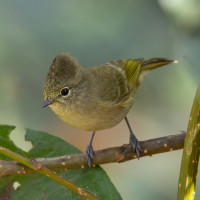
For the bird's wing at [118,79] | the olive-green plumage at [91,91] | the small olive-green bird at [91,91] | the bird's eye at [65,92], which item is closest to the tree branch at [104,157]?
the small olive-green bird at [91,91]

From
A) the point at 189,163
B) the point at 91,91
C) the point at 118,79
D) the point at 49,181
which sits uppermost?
the point at 118,79

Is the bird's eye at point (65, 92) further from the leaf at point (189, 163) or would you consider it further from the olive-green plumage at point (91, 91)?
the leaf at point (189, 163)

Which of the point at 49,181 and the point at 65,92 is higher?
the point at 65,92

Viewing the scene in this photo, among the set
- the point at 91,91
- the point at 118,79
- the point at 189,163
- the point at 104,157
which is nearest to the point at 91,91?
the point at 91,91

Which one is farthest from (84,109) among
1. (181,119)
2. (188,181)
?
(188,181)

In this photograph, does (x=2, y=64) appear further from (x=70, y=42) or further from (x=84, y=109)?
(x=70, y=42)

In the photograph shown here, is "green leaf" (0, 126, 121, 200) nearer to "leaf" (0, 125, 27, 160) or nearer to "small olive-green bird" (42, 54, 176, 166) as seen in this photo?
"leaf" (0, 125, 27, 160)

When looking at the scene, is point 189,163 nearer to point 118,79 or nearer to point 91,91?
point 91,91
